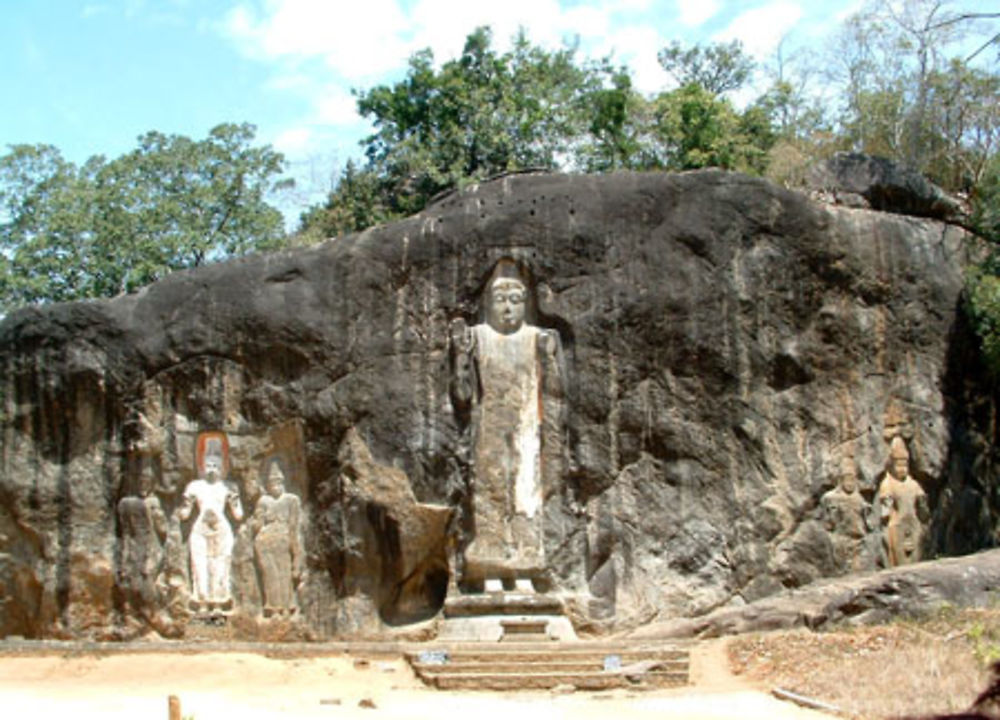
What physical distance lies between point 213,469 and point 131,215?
34.0 ft

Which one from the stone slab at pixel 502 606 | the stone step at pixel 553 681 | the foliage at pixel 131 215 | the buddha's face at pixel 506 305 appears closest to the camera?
the stone step at pixel 553 681

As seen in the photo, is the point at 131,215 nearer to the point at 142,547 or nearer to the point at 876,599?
the point at 142,547

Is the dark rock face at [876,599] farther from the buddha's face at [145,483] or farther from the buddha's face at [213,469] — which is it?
the buddha's face at [145,483]

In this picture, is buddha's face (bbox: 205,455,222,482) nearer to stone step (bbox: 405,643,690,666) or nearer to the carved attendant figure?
the carved attendant figure

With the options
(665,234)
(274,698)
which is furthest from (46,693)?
(665,234)

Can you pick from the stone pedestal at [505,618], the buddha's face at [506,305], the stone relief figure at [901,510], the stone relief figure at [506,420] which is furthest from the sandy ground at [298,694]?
the buddha's face at [506,305]

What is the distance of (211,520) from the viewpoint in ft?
61.4

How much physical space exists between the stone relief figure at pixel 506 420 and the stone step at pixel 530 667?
2510 mm

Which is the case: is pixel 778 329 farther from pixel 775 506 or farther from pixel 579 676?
pixel 579 676

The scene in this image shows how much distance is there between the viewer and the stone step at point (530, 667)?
1488 cm

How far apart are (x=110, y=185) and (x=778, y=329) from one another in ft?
49.7

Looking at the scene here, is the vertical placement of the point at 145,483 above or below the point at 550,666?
above

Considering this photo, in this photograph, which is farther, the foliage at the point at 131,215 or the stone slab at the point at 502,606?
the foliage at the point at 131,215

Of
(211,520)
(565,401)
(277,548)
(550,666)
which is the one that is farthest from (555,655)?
(211,520)
